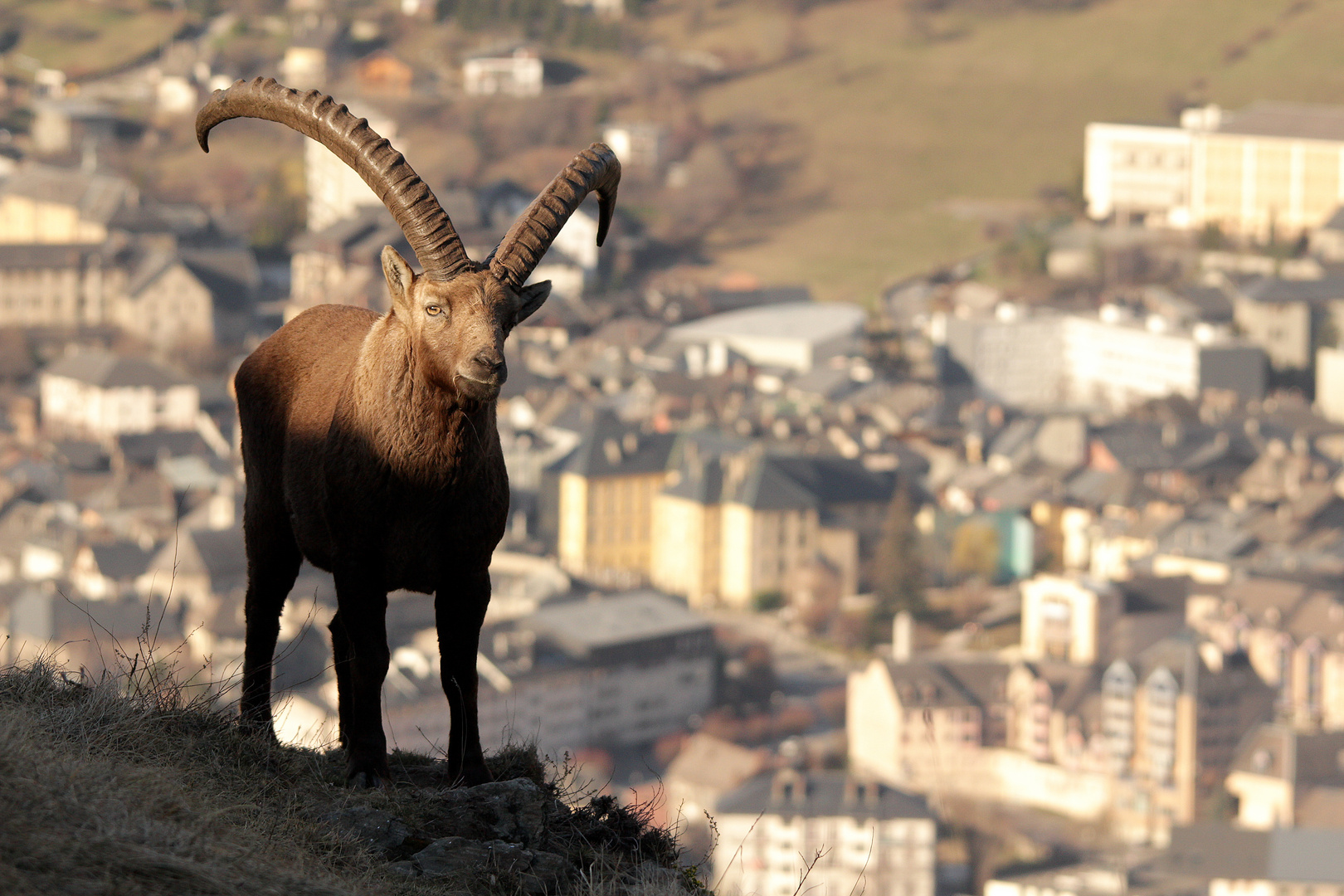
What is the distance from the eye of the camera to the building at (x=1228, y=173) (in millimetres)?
79188

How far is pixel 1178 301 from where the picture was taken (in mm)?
Result: 69062

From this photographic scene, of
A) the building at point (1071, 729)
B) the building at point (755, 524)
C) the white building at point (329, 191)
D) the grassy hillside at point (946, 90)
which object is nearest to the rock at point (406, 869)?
the building at point (1071, 729)

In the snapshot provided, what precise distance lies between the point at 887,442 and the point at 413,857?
177ft

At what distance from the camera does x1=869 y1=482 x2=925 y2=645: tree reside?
4759cm

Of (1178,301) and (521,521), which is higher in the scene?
(1178,301)

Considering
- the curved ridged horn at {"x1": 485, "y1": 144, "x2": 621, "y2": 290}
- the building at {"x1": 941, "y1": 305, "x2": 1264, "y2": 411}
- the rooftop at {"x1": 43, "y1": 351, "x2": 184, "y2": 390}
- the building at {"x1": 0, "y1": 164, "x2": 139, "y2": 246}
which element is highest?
the building at {"x1": 0, "y1": 164, "x2": 139, "y2": 246}

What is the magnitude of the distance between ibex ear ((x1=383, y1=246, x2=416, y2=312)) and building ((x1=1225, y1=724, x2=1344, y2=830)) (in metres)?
36.2

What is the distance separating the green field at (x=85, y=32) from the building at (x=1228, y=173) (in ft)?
136

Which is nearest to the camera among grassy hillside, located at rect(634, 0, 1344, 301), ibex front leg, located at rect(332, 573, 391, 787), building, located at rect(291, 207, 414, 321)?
ibex front leg, located at rect(332, 573, 391, 787)

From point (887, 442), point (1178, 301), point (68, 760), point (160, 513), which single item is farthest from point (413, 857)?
point (1178, 301)

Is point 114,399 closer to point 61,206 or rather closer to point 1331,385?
point 61,206

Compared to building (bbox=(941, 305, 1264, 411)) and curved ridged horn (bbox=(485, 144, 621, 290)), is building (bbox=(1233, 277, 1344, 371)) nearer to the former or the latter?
building (bbox=(941, 305, 1264, 411))

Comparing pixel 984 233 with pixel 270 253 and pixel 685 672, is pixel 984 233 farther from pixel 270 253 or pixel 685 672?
pixel 685 672

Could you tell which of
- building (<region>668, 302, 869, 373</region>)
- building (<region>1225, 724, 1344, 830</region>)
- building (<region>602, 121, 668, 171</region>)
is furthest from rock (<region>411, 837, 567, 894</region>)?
building (<region>602, 121, 668, 171</region>)
